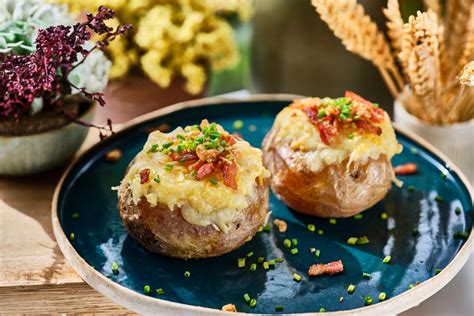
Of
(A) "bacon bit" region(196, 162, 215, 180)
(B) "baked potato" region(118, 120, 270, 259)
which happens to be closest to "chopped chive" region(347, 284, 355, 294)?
(B) "baked potato" region(118, 120, 270, 259)

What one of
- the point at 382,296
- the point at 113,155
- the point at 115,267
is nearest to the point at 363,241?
the point at 382,296

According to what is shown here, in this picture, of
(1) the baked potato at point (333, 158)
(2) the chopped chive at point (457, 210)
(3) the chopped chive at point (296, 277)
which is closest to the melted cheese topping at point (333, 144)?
(1) the baked potato at point (333, 158)

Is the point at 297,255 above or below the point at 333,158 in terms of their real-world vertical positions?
below

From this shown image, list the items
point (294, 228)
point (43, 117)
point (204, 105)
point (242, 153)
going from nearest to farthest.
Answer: point (242, 153) < point (294, 228) < point (43, 117) < point (204, 105)

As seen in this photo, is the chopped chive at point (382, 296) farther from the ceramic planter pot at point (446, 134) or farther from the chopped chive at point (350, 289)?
the ceramic planter pot at point (446, 134)

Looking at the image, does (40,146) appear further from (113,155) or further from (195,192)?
(195,192)

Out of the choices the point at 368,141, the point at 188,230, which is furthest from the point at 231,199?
the point at 368,141

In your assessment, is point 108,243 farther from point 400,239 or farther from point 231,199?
point 400,239
